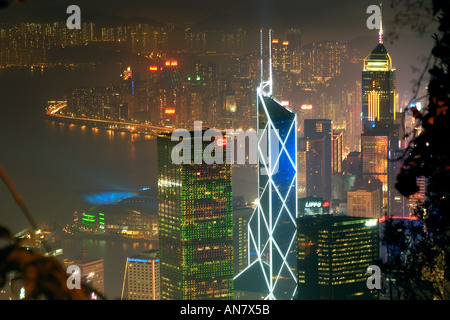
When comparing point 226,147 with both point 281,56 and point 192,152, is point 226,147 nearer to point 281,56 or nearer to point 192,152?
point 192,152

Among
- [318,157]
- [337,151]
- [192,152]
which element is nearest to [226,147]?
[192,152]

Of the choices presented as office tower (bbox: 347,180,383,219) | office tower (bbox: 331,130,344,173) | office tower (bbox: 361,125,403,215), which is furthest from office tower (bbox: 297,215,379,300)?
office tower (bbox: 331,130,344,173)

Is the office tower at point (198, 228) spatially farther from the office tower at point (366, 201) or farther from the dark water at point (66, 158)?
the office tower at point (366, 201)

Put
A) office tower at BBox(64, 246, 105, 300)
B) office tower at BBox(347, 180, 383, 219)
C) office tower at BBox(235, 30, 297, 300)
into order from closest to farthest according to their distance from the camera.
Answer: office tower at BBox(64, 246, 105, 300), office tower at BBox(235, 30, 297, 300), office tower at BBox(347, 180, 383, 219)

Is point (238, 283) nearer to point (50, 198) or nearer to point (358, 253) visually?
point (358, 253)

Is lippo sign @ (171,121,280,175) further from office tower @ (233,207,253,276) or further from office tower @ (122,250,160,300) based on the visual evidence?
office tower @ (122,250,160,300)

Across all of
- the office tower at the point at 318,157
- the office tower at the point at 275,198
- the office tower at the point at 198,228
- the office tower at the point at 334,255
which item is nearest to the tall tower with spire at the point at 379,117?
the office tower at the point at 318,157
